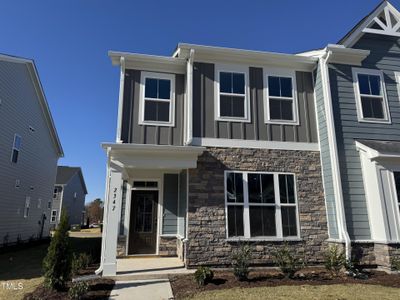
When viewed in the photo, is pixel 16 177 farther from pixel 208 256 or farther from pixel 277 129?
pixel 277 129

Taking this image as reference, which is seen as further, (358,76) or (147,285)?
(358,76)

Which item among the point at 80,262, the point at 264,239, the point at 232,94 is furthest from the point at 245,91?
the point at 80,262

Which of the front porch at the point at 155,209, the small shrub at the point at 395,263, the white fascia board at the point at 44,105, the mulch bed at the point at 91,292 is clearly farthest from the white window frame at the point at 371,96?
the white fascia board at the point at 44,105

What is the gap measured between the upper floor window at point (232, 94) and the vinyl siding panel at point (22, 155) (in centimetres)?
1019

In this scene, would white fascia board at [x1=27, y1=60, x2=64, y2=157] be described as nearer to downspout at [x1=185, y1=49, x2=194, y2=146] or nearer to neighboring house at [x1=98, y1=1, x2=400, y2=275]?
neighboring house at [x1=98, y1=1, x2=400, y2=275]

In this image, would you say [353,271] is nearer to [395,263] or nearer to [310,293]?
[395,263]

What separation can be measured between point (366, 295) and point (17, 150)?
15.5 meters

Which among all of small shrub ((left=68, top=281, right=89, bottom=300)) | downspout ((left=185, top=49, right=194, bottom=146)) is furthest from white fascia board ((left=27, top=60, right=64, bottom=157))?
small shrub ((left=68, top=281, right=89, bottom=300))

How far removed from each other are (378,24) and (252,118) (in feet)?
17.3

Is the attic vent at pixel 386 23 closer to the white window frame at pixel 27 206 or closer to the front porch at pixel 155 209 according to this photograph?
the front porch at pixel 155 209

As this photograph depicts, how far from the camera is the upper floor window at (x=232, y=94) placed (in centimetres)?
895

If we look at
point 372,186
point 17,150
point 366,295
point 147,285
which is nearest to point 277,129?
point 372,186

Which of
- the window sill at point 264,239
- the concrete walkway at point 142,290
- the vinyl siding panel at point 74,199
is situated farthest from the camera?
the vinyl siding panel at point 74,199

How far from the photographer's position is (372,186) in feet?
27.3
